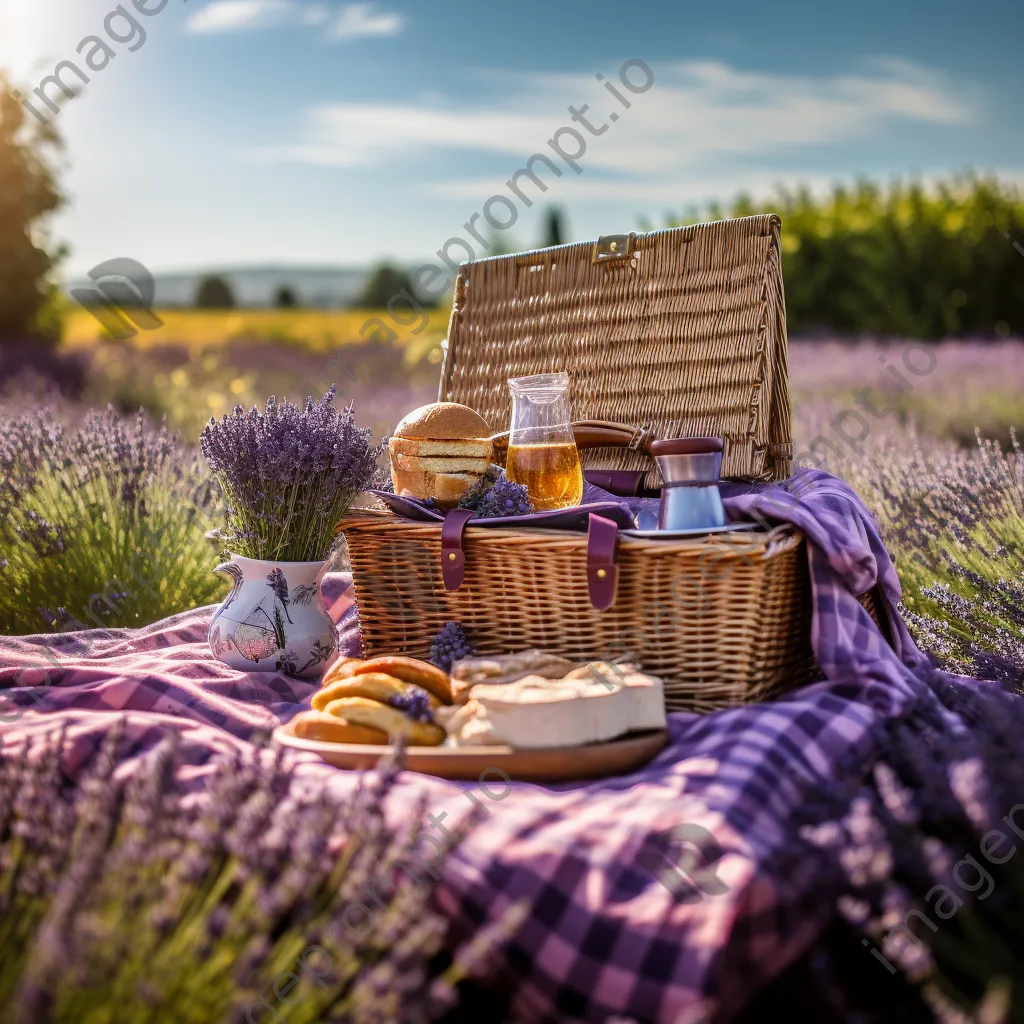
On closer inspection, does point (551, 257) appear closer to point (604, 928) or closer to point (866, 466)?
point (866, 466)

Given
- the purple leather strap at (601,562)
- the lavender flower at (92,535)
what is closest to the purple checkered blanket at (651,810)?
the purple leather strap at (601,562)

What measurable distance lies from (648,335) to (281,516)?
1.21 meters

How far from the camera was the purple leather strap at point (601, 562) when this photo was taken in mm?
2104

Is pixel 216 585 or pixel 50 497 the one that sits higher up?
pixel 50 497

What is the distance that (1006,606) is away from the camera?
2.66 metres

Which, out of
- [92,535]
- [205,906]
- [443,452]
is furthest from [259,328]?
[205,906]

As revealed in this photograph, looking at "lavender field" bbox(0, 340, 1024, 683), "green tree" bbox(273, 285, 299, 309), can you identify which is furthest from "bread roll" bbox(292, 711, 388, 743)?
"green tree" bbox(273, 285, 299, 309)

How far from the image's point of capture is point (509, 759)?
178 cm

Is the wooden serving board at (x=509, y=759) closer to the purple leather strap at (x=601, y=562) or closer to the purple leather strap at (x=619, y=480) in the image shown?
the purple leather strap at (x=601, y=562)

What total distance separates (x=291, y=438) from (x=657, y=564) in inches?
35.0

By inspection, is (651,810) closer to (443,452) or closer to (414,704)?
(414,704)

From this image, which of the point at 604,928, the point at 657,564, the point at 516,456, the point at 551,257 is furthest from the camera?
the point at 551,257

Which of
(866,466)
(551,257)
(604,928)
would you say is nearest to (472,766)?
(604,928)

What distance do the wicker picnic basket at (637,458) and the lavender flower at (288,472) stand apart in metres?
0.10
